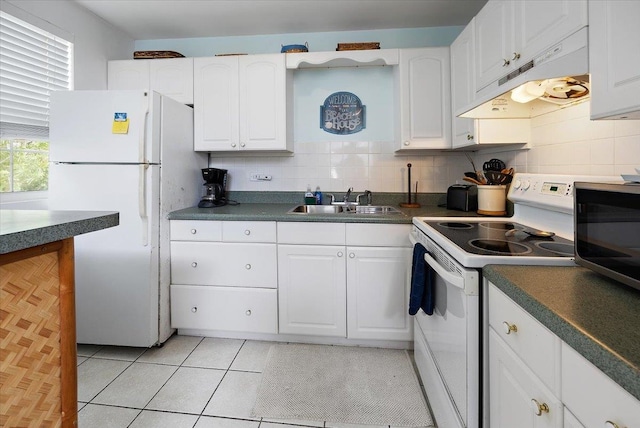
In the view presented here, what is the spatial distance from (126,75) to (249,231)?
1.71 metres

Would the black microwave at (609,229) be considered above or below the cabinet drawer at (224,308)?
above

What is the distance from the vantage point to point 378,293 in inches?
84.0

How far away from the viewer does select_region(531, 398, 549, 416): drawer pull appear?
28.3 inches

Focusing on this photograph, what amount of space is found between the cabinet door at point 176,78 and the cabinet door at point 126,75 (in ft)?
0.46

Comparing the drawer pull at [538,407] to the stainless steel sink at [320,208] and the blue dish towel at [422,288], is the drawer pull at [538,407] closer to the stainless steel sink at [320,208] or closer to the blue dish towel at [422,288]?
the blue dish towel at [422,288]

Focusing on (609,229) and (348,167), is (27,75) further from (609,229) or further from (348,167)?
(609,229)

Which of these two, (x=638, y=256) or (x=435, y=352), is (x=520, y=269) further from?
(x=435, y=352)

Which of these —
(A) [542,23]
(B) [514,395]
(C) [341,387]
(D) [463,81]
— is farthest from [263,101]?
(B) [514,395]

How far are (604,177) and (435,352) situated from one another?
3.21ft

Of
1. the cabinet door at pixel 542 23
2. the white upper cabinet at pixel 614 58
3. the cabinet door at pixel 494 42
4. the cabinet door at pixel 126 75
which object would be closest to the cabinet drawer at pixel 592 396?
the white upper cabinet at pixel 614 58

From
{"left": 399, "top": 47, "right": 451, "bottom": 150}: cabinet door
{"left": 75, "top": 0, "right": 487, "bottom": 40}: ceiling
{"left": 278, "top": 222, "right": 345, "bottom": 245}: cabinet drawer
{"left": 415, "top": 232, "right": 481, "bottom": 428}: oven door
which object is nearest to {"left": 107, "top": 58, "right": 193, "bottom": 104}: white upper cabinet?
{"left": 75, "top": 0, "right": 487, "bottom": 40}: ceiling

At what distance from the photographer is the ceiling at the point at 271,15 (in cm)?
236

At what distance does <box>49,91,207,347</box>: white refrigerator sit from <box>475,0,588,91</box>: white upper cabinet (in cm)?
196

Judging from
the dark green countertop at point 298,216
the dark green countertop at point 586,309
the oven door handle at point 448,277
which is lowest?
the oven door handle at point 448,277
